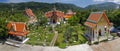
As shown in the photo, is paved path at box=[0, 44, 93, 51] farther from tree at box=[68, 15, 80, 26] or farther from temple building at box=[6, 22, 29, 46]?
tree at box=[68, 15, 80, 26]

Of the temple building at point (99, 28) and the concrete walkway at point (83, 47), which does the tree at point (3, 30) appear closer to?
the concrete walkway at point (83, 47)

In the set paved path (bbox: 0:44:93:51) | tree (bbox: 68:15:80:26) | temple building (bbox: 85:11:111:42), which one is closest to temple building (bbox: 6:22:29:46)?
paved path (bbox: 0:44:93:51)

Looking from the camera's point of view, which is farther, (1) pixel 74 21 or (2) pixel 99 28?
(1) pixel 74 21

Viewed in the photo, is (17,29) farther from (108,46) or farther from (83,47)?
(108,46)

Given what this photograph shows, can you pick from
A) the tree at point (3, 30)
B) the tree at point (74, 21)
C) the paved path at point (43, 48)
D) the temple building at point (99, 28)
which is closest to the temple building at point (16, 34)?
the tree at point (3, 30)

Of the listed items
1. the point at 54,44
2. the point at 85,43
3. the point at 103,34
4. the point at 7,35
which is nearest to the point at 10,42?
the point at 7,35

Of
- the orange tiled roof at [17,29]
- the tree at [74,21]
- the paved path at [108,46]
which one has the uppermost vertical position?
the orange tiled roof at [17,29]

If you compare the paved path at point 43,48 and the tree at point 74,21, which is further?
the tree at point 74,21

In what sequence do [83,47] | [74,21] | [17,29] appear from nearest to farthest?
[83,47] → [17,29] → [74,21]

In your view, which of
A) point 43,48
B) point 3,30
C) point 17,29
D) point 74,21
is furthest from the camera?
point 74,21

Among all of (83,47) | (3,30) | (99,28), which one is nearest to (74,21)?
(99,28)

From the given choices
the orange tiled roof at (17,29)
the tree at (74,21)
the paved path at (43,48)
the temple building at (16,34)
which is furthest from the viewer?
the tree at (74,21)
